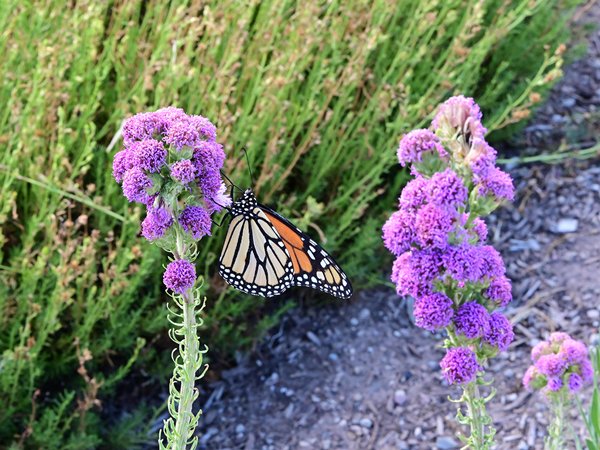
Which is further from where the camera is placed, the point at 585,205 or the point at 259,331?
the point at 585,205

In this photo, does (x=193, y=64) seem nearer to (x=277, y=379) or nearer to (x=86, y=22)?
(x=86, y=22)

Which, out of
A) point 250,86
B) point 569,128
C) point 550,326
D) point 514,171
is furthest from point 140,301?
point 569,128

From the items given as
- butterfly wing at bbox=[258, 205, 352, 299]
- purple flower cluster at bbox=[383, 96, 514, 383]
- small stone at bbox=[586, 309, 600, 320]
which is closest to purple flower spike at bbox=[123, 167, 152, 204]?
purple flower cluster at bbox=[383, 96, 514, 383]

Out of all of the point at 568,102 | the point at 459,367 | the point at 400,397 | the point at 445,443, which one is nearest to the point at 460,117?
the point at 459,367

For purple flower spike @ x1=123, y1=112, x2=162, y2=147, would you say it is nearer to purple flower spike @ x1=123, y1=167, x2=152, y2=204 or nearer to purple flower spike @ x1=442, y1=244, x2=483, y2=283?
purple flower spike @ x1=123, y1=167, x2=152, y2=204

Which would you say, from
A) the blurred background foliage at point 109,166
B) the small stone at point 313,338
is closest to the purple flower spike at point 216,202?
the blurred background foliage at point 109,166

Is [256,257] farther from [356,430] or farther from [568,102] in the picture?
[568,102]
